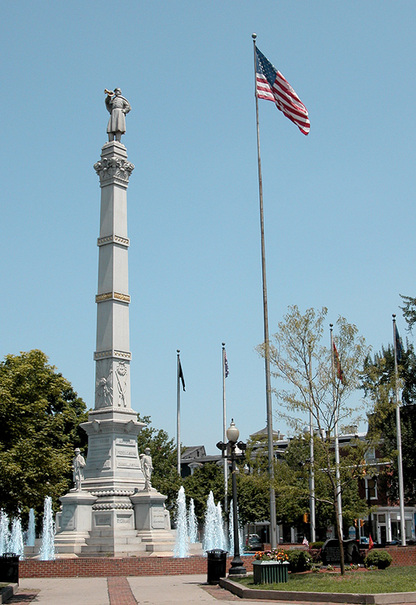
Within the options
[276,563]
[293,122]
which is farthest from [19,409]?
[293,122]

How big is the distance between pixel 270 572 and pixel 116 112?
25.3m

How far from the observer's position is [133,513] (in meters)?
31.4

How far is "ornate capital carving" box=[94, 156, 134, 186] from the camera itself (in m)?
35.9

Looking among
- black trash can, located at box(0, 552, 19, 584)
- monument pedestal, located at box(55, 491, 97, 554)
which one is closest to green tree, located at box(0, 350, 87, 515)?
black trash can, located at box(0, 552, 19, 584)

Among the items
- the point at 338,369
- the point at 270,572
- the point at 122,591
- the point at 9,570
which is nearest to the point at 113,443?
the point at 9,570

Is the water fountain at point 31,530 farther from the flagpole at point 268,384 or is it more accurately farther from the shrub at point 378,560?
the shrub at point 378,560

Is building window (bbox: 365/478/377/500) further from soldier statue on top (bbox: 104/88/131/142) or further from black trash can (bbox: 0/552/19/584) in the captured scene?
black trash can (bbox: 0/552/19/584)

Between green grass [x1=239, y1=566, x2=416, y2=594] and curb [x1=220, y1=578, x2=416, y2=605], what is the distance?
43 cm

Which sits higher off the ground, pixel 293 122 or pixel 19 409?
pixel 293 122

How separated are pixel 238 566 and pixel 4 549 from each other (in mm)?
23611

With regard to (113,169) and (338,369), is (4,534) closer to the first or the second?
(113,169)

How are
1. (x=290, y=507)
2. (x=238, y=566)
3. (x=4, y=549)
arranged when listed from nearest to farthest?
1. (x=238, y=566)
2. (x=4, y=549)
3. (x=290, y=507)

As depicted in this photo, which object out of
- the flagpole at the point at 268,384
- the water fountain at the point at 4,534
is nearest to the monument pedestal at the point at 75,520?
the flagpole at the point at 268,384

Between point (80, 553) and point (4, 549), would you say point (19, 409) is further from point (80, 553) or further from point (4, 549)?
point (4, 549)
